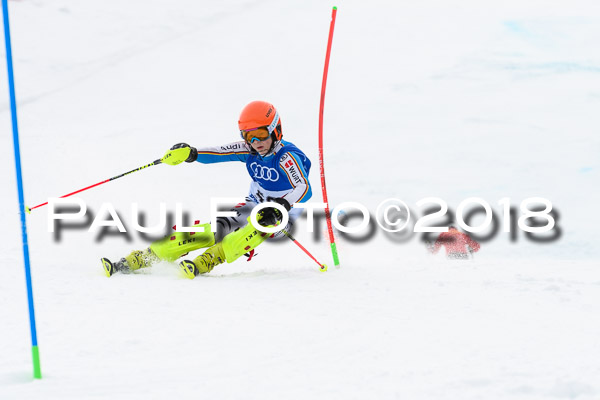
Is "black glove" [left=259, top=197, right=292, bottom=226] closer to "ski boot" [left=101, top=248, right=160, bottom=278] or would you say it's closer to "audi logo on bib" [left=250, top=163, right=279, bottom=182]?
"audi logo on bib" [left=250, top=163, right=279, bottom=182]

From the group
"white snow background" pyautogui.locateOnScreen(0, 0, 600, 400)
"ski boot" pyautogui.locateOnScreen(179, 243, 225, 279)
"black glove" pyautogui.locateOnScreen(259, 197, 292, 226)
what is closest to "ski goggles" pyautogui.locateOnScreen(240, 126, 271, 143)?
"black glove" pyautogui.locateOnScreen(259, 197, 292, 226)

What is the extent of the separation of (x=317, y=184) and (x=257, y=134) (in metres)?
4.78

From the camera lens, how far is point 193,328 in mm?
3561

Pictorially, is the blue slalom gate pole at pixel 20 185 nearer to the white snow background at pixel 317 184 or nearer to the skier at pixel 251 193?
the white snow background at pixel 317 184

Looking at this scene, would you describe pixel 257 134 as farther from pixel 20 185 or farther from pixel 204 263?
pixel 20 185

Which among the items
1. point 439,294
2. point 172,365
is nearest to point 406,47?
point 439,294

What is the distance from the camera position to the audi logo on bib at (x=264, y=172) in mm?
5238

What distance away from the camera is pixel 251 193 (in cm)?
553

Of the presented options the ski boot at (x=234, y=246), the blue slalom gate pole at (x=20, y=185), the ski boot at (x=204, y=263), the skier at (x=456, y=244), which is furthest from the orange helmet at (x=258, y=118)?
the blue slalom gate pole at (x=20, y=185)

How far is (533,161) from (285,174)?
6.34 meters

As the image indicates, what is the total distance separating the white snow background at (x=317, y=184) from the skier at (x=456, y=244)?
203mm

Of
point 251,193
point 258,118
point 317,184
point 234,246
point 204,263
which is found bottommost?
point 204,263

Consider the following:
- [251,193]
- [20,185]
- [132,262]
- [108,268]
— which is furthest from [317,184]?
[20,185]

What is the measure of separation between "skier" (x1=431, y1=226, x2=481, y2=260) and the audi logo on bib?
78.0 inches
